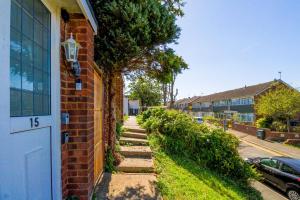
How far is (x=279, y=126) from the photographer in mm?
27625

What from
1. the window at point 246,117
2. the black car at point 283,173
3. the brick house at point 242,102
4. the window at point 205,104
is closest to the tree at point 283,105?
the brick house at point 242,102

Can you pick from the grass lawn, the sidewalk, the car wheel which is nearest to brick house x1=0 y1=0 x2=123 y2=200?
the grass lawn

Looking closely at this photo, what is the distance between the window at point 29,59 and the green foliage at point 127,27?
7.27 ft

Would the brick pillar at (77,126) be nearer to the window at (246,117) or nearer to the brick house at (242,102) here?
the brick house at (242,102)

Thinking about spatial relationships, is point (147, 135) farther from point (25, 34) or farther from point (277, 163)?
point (25, 34)

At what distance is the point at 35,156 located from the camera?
101 inches

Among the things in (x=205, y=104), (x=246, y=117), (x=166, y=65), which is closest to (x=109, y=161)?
(x=166, y=65)

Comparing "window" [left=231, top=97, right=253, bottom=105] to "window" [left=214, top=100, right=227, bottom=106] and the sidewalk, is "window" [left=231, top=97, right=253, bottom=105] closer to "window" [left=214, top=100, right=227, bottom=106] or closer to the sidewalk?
"window" [left=214, top=100, right=227, bottom=106]

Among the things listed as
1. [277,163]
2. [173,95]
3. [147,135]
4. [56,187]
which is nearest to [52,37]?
[56,187]

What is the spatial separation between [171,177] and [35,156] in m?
4.34

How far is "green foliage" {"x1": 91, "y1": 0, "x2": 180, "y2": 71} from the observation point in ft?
16.3

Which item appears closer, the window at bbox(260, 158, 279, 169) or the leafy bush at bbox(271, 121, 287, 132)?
the window at bbox(260, 158, 279, 169)

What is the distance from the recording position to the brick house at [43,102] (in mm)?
2006

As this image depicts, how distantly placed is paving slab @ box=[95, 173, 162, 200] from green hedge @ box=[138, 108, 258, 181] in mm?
3508
